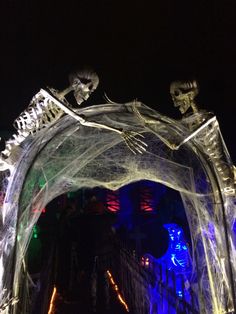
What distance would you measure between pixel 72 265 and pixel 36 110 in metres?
5.46

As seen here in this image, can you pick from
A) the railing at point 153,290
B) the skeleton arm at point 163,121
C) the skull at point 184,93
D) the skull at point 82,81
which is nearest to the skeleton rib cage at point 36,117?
the skull at point 82,81

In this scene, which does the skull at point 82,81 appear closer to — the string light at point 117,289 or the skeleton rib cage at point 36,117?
the skeleton rib cage at point 36,117

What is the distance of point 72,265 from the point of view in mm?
8211

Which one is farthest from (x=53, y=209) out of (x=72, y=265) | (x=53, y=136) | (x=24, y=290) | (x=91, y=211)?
(x=53, y=136)

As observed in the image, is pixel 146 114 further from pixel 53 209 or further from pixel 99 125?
pixel 53 209

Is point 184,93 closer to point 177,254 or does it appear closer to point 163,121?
point 163,121

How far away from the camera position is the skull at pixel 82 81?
11.6 feet

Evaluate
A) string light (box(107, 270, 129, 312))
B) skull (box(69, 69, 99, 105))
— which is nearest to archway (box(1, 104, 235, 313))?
skull (box(69, 69, 99, 105))

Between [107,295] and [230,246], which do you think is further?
[107,295]

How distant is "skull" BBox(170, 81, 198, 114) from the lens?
3682mm

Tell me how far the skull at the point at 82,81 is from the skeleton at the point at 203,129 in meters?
0.44

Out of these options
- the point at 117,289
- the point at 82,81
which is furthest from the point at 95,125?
the point at 117,289

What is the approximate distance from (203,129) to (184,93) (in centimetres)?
39

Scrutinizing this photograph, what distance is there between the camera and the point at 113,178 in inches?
185
